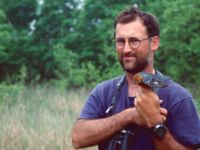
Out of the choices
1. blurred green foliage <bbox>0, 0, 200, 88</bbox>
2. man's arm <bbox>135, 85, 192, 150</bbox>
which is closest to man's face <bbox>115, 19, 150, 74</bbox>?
man's arm <bbox>135, 85, 192, 150</bbox>

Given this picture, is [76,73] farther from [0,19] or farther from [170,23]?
[0,19]

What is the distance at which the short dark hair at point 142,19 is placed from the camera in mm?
2656

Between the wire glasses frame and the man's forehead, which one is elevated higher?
the man's forehead

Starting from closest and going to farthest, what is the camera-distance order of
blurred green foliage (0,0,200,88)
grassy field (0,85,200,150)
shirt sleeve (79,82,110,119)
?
shirt sleeve (79,82,110,119) → grassy field (0,85,200,150) → blurred green foliage (0,0,200,88)

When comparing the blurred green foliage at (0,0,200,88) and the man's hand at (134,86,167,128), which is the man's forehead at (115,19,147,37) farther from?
the blurred green foliage at (0,0,200,88)

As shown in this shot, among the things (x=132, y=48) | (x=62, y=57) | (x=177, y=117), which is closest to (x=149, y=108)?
(x=177, y=117)

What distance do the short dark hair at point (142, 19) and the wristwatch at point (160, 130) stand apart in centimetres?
48

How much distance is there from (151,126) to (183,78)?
Answer: 35.0 feet

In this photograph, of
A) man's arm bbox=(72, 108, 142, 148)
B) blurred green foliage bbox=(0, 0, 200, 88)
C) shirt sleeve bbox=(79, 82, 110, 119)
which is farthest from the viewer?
blurred green foliage bbox=(0, 0, 200, 88)

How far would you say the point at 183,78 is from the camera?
12.9 metres

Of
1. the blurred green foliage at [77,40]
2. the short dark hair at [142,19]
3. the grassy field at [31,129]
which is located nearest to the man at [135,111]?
the short dark hair at [142,19]

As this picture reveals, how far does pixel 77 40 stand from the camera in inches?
918

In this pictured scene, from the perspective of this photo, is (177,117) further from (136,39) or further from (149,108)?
(136,39)

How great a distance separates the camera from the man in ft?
8.02
